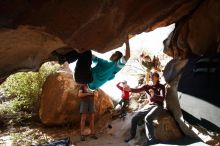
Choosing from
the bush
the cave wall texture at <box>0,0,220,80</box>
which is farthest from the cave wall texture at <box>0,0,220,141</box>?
the bush

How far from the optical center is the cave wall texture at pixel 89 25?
365 centimetres

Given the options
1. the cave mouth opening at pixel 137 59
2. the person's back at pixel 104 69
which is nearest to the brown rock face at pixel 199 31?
the person's back at pixel 104 69

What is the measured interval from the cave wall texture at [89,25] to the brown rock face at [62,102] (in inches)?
229

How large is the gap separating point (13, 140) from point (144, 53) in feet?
17.8

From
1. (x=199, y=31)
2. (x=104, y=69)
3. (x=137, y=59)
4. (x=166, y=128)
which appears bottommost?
(x=166, y=128)

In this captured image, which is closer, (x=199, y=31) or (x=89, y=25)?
(x=89, y=25)

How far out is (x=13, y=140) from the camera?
10.2 metres

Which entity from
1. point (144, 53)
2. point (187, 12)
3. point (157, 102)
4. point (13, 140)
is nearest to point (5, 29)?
point (187, 12)

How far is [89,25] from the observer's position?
416 centimetres

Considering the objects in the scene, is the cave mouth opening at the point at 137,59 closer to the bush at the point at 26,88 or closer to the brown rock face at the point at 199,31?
the bush at the point at 26,88

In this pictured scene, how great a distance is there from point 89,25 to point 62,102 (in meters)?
7.08

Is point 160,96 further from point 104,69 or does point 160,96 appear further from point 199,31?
point 199,31

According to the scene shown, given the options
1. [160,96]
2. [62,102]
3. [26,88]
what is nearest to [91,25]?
[160,96]

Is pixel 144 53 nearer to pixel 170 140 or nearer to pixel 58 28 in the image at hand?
pixel 170 140
